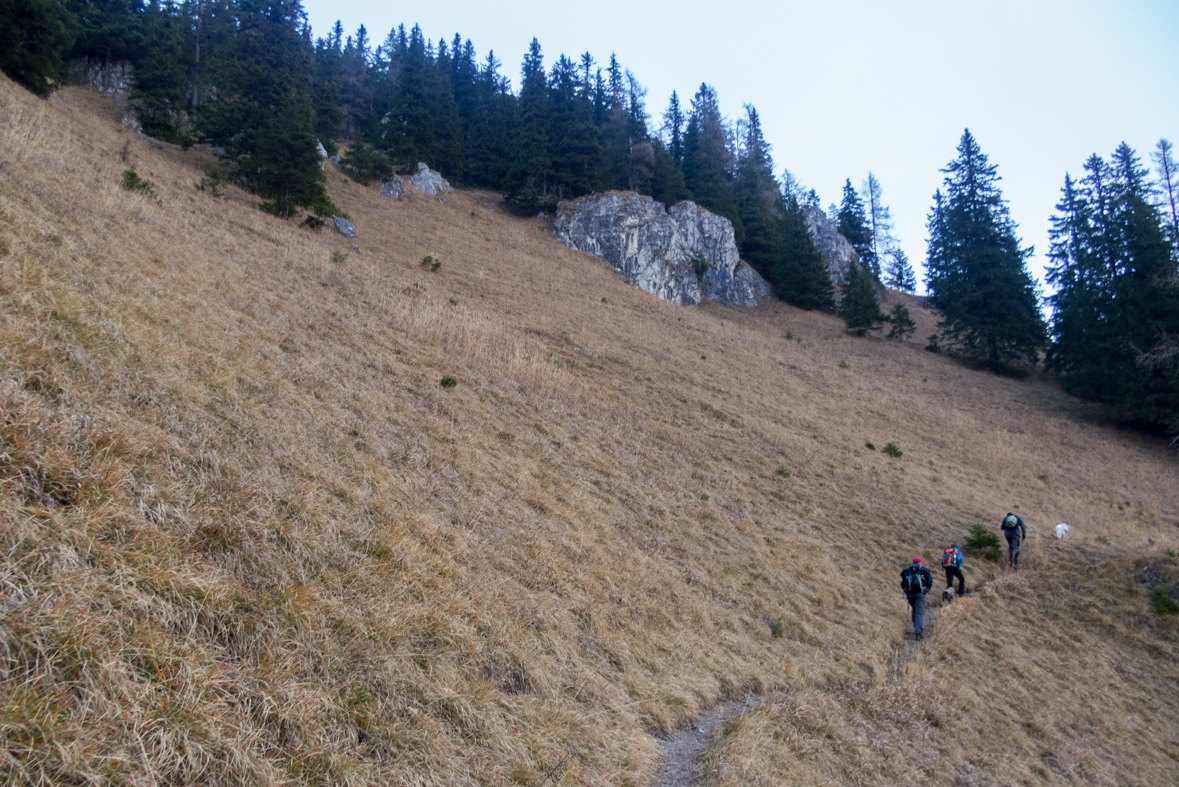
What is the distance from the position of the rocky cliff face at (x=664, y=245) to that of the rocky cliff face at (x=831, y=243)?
581 inches

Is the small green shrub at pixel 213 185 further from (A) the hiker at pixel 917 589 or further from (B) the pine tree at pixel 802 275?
(B) the pine tree at pixel 802 275

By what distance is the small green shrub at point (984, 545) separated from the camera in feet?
48.1

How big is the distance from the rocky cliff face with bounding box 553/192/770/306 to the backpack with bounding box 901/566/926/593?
39132mm

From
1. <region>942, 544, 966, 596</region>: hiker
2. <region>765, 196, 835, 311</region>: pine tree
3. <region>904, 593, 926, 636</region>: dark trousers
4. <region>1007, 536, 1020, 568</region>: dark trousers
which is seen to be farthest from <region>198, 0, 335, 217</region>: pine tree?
<region>765, 196, 835, 311</region>: pine tree

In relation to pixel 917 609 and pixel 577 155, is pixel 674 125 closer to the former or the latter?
pixel 577 155

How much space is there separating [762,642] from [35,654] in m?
8.47

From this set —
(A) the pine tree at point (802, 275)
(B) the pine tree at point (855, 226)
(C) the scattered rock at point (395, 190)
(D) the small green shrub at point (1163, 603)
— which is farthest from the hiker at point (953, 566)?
(B) the pine tree at point (855, 226)

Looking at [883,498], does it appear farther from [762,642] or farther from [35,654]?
[35,654]

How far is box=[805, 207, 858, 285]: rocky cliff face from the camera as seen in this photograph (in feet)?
212

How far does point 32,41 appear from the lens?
74.3 ft

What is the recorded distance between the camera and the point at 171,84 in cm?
3466

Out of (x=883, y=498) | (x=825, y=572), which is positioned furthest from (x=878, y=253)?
(x=825, y=572)

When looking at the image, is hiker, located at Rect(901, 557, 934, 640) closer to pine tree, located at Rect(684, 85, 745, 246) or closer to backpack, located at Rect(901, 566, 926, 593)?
backpack, located at Rect(901, 566, 926, 593)

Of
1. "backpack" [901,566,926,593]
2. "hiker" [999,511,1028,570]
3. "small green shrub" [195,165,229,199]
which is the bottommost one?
"backpack" [901,566,926,593]
